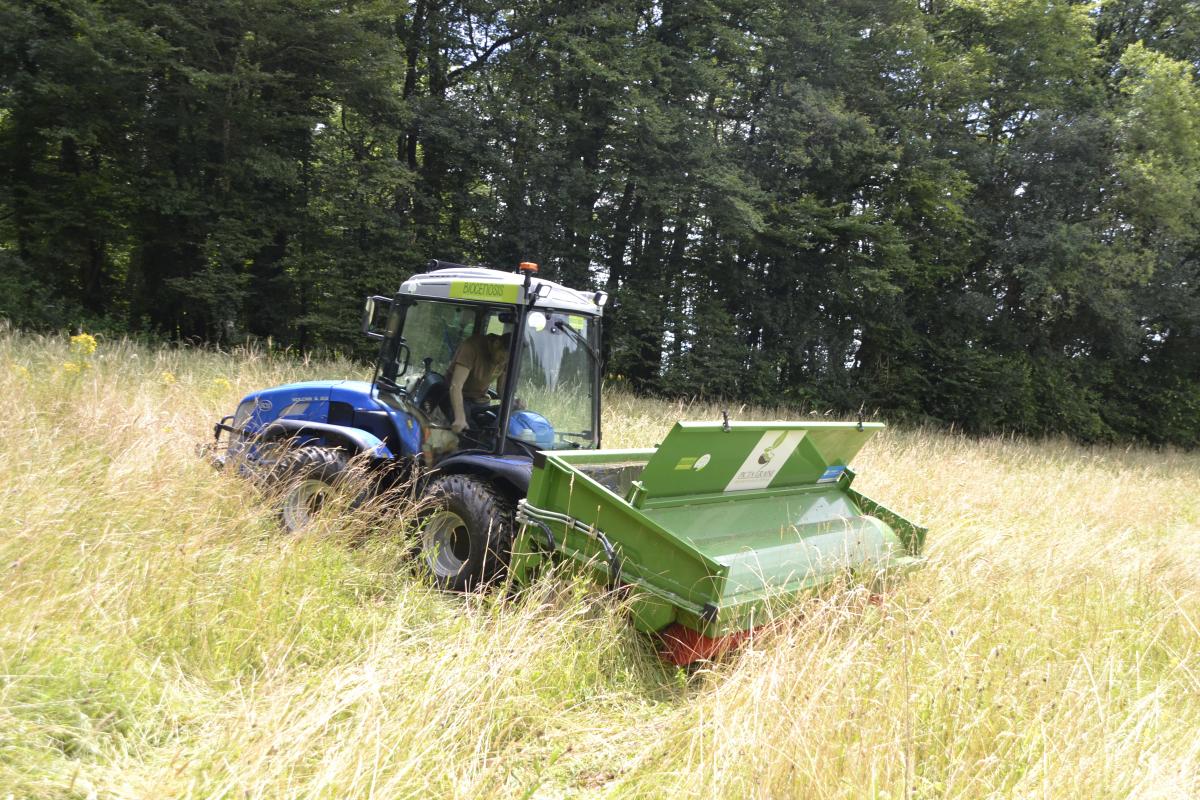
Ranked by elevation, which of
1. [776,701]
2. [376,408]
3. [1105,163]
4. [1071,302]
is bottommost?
[776,701]

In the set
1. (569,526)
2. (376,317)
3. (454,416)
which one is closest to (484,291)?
(454,416)

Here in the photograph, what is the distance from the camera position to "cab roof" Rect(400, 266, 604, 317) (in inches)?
174

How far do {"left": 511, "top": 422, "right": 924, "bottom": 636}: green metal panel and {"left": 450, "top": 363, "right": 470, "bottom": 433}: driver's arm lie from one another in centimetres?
89


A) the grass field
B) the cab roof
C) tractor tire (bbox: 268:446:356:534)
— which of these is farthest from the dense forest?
Result: the grass field

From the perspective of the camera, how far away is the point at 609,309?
17516 mm

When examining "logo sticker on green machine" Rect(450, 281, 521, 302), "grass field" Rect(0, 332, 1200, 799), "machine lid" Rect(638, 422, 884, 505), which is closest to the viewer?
"grass field" Rect(0, 332, 1200, 799)

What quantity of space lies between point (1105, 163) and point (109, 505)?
19.4 metres

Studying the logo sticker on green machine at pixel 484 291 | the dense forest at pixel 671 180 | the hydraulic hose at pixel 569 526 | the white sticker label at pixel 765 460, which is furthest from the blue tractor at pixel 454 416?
the dense forest at pixel 671 180

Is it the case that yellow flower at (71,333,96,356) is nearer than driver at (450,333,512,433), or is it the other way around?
driver at (450,333,512,433)

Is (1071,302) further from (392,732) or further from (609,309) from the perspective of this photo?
(392,732)

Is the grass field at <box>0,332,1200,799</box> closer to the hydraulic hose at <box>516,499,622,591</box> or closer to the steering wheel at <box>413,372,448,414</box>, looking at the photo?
the hydraulic hose at <box>516,499,622,591</box>

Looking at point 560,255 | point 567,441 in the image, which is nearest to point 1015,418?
point 560,255

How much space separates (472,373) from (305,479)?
3.96 feet

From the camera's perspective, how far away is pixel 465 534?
14.4 feet
